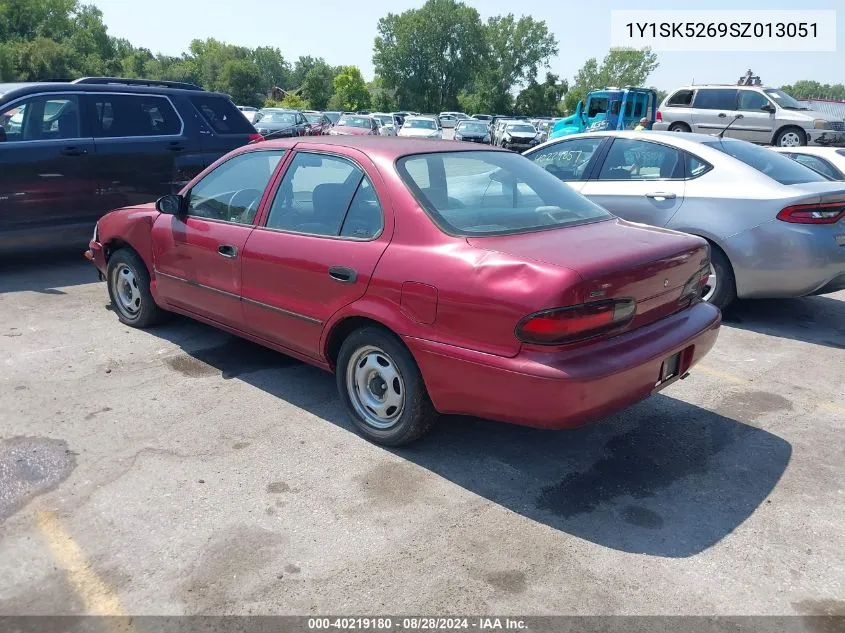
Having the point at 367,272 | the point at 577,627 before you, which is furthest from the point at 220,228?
the point at 577,627

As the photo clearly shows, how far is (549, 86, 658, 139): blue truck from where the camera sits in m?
25.5

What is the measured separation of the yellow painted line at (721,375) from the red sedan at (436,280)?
1.11 meters

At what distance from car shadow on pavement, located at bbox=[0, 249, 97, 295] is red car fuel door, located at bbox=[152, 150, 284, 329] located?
8.04ft

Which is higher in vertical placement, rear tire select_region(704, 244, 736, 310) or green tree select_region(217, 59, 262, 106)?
green tree select_region(217, 59, 262, 106)

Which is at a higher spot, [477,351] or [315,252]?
[315,252]

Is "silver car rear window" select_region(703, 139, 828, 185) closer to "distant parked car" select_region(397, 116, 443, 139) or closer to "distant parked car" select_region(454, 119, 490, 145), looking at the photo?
"distant parked car" select_region(397, 116, 443, 139)

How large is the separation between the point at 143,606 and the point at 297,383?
2.23m

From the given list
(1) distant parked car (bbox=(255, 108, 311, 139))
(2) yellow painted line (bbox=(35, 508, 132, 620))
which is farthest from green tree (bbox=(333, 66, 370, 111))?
(2) yellow painted line (bbox=(35, 508, 132, 620))

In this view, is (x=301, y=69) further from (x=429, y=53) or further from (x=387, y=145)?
(x=387, y=145)

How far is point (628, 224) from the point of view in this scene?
4102 millimetres

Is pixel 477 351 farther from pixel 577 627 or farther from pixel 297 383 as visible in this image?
pixel 297 383

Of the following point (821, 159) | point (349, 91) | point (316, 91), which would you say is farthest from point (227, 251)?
point (349, 91)

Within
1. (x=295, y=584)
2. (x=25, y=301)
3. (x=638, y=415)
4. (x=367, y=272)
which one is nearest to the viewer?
(x=295, y=584)

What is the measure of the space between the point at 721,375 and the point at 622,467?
5.72ft
